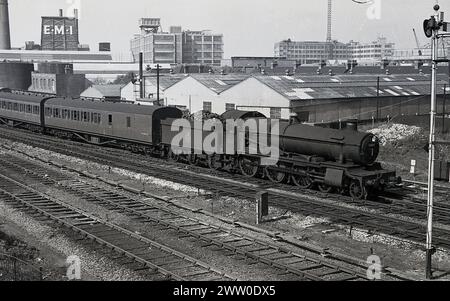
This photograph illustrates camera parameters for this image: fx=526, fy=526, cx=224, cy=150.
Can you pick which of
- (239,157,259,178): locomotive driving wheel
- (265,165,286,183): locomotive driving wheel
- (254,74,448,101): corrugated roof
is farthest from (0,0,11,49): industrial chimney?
(265,165,286,183): locomotive driving wheel

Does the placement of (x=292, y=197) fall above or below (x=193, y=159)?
below

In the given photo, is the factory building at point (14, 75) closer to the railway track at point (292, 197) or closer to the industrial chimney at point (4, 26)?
the industrial chimney at point (4, 26)

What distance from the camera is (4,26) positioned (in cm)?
Result: 10506

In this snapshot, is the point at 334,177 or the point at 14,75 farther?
the point at 14,75

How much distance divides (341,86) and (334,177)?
101 ft

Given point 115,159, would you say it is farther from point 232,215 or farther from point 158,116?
point 232,215

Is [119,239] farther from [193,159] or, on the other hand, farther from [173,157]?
[173,157]

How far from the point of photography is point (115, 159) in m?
30.0

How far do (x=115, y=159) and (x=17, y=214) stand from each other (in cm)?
1158

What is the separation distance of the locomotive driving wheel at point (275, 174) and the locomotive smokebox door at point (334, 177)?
2870mm

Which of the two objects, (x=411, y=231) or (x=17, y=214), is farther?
(x=17, y=214)

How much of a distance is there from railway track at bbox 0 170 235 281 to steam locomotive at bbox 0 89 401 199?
8852mm

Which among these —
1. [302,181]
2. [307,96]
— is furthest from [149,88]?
[302,181]
